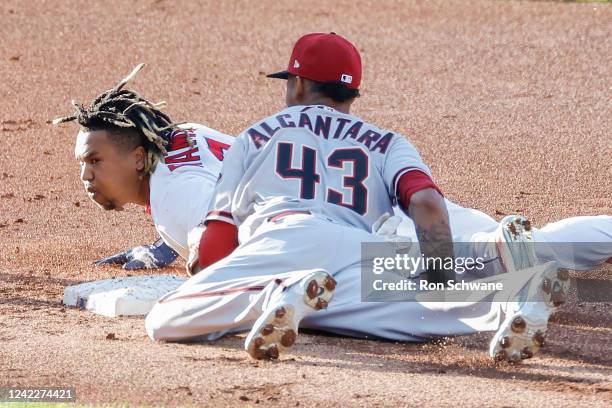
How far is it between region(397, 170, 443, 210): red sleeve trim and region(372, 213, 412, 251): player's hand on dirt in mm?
67

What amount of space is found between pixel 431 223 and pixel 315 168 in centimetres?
48

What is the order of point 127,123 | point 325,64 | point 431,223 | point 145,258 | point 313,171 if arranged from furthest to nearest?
point 145,258 → point 127,123 → point 325,64 → point 313,171 → point 431,223

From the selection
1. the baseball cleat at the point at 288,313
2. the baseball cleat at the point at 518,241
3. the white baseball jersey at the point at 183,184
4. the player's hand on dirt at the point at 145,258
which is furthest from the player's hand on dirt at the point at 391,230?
the player's hand on dirt at the point at 145,258

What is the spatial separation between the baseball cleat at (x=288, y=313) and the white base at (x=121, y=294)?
121 cm

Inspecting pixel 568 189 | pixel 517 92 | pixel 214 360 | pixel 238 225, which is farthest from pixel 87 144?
pixel 517 92

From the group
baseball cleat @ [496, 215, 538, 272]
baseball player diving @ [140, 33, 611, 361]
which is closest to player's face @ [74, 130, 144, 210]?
baseball player diving @ [140, 33, 611, 361]

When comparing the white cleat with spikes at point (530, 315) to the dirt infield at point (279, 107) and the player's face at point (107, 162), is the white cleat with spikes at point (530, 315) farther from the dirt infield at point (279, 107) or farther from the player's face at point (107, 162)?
the player's face at point (107, 162)

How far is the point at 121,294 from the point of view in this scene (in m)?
5.10

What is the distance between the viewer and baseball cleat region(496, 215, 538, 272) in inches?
170

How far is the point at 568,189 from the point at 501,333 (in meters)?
3.65

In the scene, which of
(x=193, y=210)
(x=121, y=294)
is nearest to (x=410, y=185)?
(x=193, y=210)

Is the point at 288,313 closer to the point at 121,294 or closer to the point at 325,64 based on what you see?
the point at 325,64

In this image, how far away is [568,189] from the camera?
7.43 metres

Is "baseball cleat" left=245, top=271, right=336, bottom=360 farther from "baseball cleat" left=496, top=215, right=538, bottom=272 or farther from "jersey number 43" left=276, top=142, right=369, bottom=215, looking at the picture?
"baseball cleat" left=496, top=215, right=538, bottom=272
